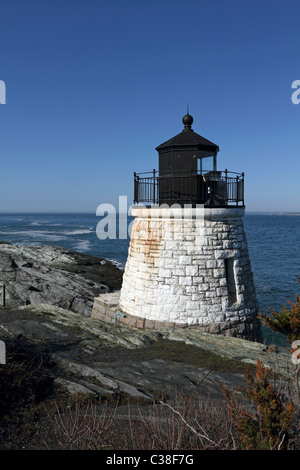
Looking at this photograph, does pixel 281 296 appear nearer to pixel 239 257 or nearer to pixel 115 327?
pixel 239 257

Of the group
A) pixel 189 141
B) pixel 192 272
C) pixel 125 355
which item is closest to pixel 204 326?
pixel 192 272

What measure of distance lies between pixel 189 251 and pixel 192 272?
66cm

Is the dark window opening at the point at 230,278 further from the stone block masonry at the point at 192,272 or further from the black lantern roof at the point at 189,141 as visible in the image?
the black lantern roof at the point at 189,141

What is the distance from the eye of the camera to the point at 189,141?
11.1 m

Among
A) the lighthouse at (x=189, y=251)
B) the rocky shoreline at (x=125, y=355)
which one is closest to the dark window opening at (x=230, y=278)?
the lighthouse at (x=189, y=251)

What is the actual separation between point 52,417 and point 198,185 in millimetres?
8191

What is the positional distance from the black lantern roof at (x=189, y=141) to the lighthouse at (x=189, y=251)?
3 centimetres

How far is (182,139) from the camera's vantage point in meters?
11.2

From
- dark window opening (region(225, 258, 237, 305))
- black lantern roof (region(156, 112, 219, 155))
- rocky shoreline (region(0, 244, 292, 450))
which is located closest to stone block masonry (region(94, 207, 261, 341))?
dark window opening (region(225, 258, 237, 305))

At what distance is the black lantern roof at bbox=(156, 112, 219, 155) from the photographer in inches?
435

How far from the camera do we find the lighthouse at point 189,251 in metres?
10.5

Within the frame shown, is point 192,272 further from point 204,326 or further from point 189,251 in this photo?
point 204,326
